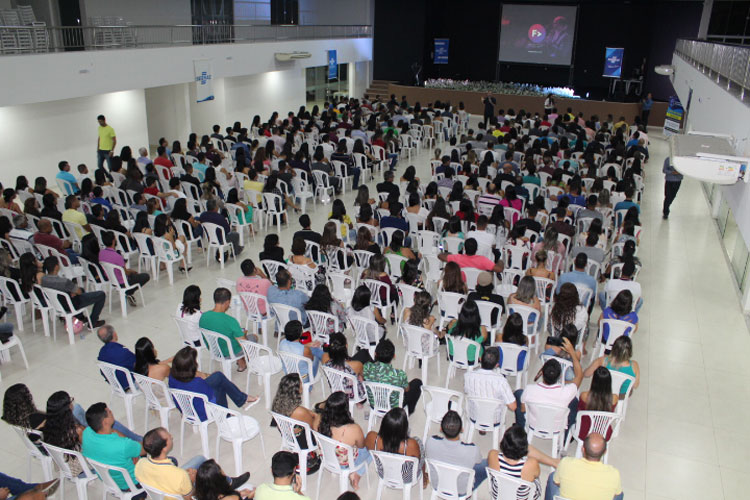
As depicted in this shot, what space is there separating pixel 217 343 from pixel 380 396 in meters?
1.85

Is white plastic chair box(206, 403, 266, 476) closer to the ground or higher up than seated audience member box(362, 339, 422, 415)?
closer to the ground

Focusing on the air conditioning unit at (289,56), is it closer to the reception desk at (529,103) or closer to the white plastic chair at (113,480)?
the reception desk at (529,103)

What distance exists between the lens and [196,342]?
648cm

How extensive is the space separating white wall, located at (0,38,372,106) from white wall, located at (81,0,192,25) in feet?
6.98

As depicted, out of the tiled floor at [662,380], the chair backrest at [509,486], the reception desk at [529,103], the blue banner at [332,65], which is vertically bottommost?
the tiled floor at [662,380]

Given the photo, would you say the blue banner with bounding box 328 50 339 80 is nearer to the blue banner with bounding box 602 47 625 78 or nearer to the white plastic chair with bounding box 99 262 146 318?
the blue banner with bounding box 602 47 625 78

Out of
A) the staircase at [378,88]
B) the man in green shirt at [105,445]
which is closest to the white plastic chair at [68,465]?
the man in green shirt at [105,445]

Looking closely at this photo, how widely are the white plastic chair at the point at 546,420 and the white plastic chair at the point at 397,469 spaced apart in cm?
114

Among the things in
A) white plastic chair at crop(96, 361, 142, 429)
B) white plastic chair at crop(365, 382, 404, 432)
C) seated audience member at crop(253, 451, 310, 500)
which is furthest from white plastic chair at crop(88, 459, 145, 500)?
white plastic chair at crop(365, 382, 404, 432)

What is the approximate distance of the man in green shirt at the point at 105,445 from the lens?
14.4 ft

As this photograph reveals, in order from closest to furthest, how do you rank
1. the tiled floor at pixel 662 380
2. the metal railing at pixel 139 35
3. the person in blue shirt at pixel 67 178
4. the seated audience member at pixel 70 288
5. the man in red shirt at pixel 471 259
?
1. the tiled floor at pixel 662 380
2. the seated audience member at pixel 70 288
3. the man in red shirt at pixel 471 259
4. the person in blue shirt at pixel 67 178
5. the metal railing at pixel 139 35

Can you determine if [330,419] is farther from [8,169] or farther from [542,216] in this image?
[8,169]

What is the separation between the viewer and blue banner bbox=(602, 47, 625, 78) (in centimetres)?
2565

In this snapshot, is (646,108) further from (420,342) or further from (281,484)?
(281,484)
